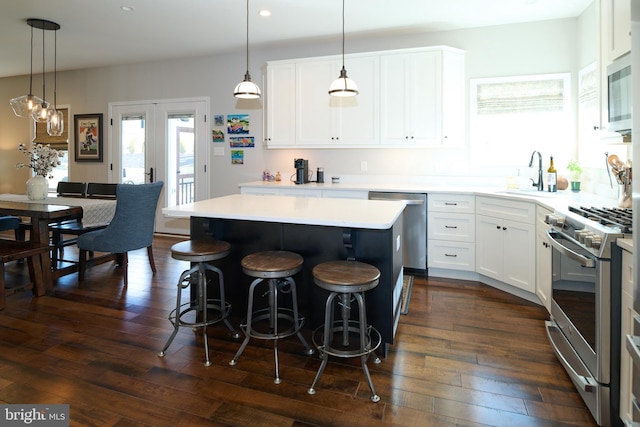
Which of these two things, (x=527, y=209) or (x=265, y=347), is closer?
(x=265, y=347)

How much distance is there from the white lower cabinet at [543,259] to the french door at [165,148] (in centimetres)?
435

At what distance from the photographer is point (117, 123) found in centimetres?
632

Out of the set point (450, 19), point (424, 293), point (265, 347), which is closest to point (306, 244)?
point (265, 347)

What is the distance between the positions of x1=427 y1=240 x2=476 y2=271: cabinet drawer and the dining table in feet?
11.1

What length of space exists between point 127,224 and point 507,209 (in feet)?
11.1

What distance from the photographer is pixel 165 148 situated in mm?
5992

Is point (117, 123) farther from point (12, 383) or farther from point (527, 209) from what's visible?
point (527, 209)

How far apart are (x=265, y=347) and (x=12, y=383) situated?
4.43 feet

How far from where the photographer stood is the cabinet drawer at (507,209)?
322 centimetres

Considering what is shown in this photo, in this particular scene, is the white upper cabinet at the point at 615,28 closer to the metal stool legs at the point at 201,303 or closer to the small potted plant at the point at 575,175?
the small potted plant at the point at 575,175

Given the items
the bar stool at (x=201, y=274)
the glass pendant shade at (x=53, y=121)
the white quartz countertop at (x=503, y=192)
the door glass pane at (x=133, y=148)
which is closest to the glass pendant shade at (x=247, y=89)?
the bar stool at (x=201, y=274)

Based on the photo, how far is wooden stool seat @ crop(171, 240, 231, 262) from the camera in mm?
2367

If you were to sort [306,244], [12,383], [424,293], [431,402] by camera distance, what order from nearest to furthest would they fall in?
1. [431,402]
2. [12,383]
3. [306,244]
4. [424,293]

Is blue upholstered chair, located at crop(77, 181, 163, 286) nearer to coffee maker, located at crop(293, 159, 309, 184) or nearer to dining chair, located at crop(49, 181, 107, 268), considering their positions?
dining chair, located at crop(49, 181, 107, 268)
